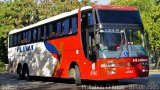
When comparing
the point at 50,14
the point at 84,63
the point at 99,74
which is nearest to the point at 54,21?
the point at 84,63

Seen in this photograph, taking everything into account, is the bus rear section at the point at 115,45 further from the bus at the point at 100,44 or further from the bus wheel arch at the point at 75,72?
the bus wheel arch at the point at 75,72

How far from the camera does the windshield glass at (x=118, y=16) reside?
1702cm

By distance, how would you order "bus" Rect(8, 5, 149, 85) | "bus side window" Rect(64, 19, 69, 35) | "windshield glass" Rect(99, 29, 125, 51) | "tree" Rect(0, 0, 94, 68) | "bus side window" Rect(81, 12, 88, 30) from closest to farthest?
"windshield glass" Rect(99, 29, 125, 51), "bus" Rect(8, 5, 149, 85), "bus side window" Rect(81, 12, 88, 30), "bus side window" Rect(64, 19, 69, 35), "tree" Rect(0, 0, 94, 68)

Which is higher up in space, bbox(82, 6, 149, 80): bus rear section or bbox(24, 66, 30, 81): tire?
bbox(82, 6, 149, 80): bus rear section

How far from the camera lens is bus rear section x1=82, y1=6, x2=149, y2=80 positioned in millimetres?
16625

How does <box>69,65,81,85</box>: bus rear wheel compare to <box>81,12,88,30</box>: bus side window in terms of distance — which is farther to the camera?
<box>69,65,81,85</box>: bus rear wheel

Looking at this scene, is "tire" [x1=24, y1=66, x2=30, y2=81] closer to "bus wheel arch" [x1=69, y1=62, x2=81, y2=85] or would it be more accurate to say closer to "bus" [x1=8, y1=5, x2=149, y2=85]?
"bus" [x1=8, y1=5, x2=149, y2=85]

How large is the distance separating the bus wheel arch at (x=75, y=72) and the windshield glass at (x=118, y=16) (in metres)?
3.15

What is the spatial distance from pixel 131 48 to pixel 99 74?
1.86m

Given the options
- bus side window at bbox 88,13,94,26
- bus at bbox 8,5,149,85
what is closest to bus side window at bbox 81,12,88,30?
bus at bbox 8,5,149,85

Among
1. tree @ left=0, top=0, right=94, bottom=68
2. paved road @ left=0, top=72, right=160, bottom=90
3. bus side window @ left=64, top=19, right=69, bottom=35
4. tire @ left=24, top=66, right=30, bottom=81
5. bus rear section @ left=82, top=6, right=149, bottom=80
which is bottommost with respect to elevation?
paved road @ left=0, top=72, right=160, bottom=90

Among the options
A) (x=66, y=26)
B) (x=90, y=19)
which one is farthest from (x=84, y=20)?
(x=66, y=26)

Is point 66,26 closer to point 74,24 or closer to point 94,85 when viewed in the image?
point 74,24

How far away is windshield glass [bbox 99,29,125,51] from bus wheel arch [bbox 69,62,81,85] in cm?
268
